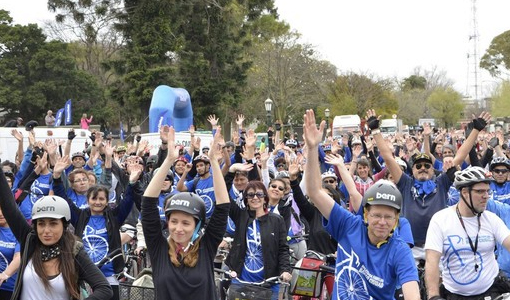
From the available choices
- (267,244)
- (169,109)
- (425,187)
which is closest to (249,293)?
(267,244)

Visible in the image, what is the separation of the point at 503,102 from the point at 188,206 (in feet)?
231

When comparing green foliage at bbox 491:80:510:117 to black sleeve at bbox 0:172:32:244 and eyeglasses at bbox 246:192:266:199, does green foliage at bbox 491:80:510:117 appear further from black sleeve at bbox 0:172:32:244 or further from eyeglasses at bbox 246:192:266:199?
black sleeve at bbox 0:172:32:244

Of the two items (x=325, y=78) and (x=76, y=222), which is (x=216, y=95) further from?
(x=76, y=222)

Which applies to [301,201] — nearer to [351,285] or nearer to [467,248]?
[467,248]

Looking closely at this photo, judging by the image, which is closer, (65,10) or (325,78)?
(65,10)

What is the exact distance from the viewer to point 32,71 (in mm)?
49094

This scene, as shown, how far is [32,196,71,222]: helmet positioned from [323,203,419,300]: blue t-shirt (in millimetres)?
1830

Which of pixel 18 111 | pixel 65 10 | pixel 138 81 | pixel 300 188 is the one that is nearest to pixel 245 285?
pixel 300 188

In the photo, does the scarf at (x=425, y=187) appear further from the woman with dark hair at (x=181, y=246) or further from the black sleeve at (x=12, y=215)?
the black sleeve at (x=12, y=215)

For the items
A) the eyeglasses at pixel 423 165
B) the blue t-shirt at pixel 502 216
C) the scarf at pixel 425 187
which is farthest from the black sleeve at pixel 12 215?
the eyeglasses at pixel 423 165

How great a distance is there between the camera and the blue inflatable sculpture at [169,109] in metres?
28.0

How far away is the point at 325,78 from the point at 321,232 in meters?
49.3

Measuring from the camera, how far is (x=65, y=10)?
37.1 m

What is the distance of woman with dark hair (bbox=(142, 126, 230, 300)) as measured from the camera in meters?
4.19
